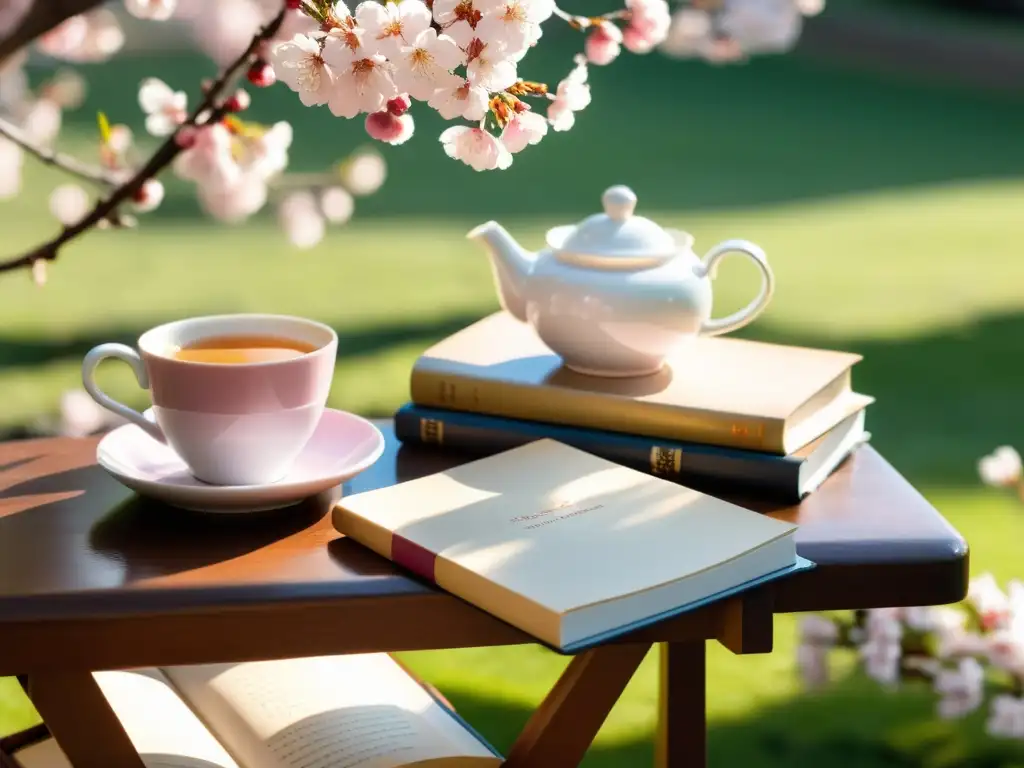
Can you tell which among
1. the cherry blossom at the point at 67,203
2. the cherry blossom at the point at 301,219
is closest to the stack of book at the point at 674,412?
the cherry blossom at the point at 67,203

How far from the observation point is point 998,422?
3137 mm

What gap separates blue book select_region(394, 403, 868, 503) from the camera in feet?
3.87

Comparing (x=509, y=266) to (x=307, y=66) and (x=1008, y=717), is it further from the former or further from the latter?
(x=1008, y=717)

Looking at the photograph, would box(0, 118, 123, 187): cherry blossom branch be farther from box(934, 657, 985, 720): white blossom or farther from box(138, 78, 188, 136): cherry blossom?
box(934, 657, 985, 720): white blossom

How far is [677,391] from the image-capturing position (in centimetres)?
127

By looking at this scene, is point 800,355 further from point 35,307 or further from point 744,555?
point 35,307

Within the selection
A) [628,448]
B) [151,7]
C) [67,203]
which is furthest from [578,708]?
[67,203]

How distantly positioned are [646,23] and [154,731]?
0.78m

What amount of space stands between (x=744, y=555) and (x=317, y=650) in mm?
306

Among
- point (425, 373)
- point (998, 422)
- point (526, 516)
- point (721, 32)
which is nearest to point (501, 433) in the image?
point (425, 373)

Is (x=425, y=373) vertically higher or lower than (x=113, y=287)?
higher

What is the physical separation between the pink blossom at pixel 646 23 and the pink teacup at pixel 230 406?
426mm

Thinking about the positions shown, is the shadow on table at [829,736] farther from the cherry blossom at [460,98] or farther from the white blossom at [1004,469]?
the cherry blossom at [460,98]

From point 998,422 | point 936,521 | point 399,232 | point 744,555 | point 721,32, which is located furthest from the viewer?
point 399,232
